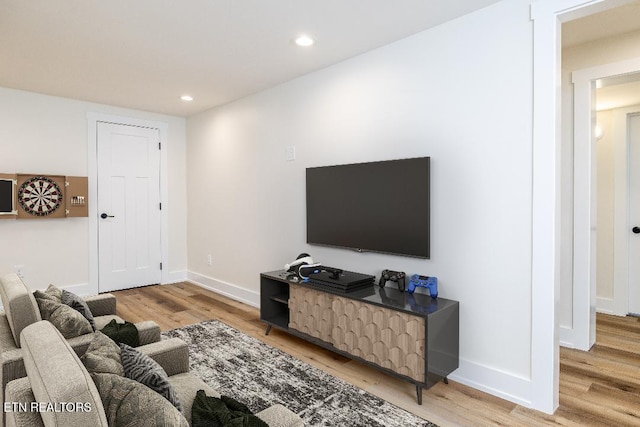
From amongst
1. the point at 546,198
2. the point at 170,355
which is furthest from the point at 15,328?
the point at 546,198

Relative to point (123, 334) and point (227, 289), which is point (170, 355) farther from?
point (227, 289)

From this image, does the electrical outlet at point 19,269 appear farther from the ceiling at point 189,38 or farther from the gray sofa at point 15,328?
the gray sofa at point 15,328

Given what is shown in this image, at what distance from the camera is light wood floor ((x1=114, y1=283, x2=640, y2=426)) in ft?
7.14

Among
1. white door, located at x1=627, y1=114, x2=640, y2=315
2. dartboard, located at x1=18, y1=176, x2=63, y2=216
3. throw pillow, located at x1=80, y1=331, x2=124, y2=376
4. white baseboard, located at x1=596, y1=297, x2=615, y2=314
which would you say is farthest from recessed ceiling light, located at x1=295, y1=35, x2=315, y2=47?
white baseboard, located at x1=596, y1=297, x2=615, y2=314

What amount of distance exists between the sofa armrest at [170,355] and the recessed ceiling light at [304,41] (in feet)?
7.77

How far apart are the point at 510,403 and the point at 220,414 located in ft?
6.38

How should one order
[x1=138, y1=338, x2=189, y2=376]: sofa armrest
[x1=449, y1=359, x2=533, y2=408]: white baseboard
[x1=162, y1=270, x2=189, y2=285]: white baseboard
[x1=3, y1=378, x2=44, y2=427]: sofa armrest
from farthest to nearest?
[x1=162, y1=270, x2=189, y2=285]: white baseboard → [x1=449, y1=359, x2=533, y2=408]: white baseboard → [x1=138, y1=338, x2=189, y2=376]: sofa armrest → [x1=3, y1=378, x2=44, y2=427]: sofa armrest

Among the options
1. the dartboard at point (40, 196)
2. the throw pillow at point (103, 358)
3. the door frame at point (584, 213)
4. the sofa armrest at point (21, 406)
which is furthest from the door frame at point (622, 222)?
the dartboard at point (40, 196)

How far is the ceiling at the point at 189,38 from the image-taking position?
2.48 metres

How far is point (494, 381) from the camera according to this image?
8.00ft

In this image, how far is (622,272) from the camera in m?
4.13

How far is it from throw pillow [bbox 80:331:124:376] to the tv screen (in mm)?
2016

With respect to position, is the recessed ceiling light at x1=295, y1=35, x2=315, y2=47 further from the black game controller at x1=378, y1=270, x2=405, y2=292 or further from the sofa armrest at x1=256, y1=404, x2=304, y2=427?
the sofa armrest at x1=256, y1=404, x2=304, y2=427

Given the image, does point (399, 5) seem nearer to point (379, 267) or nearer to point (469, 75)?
point (469, 75)
